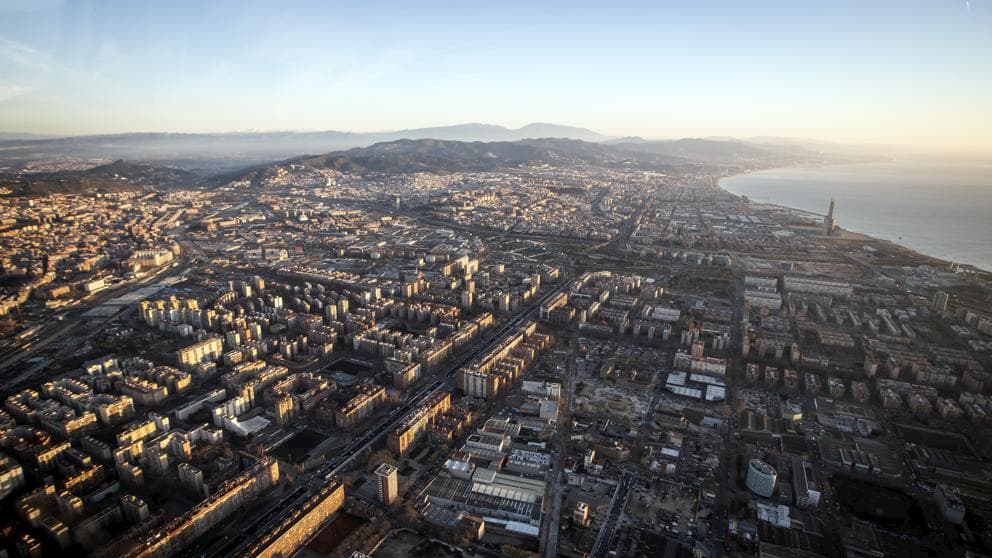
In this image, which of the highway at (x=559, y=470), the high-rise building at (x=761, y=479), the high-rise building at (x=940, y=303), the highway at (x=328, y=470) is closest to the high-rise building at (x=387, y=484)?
the highway at (x=328, y=470)

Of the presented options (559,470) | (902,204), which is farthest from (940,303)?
(902,204)

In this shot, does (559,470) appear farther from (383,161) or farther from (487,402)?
(383,161)

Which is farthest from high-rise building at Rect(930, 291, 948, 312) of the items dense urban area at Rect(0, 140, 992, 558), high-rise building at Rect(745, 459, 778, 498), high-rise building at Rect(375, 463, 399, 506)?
high-rise building at Rect(375, 463, 399, 506)

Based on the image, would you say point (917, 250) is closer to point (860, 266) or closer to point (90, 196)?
point (860, 266)

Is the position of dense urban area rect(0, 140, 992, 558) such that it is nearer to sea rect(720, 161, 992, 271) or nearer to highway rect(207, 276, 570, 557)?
highway rect(207, 276, 570, 557)

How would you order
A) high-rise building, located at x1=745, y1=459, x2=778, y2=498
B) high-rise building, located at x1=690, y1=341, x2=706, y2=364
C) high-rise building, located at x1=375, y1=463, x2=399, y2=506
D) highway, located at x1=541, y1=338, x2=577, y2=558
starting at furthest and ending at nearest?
high-rise building, located at x1=690, y1=341, x2=706, y2=364
high-rise building, located at x1=745, y1=459, x2=778, y2=498
high-rise building, located at x1=375, y1=463, x2=399, y2=506
highway, located at x1=541, y1=338, x2=577, y2=558

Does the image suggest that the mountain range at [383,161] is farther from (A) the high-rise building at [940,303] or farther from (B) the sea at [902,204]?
(A) the high-rise building at [940,303]
